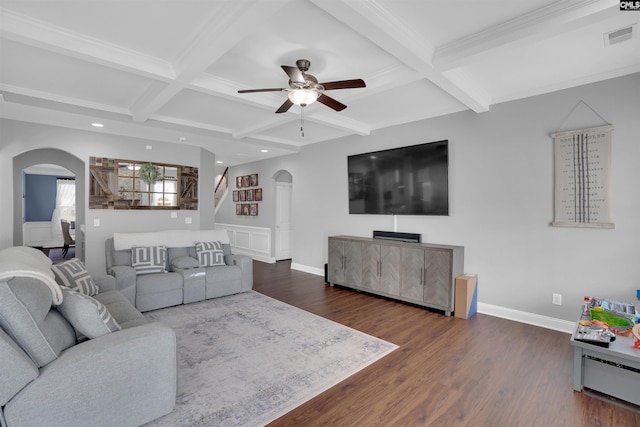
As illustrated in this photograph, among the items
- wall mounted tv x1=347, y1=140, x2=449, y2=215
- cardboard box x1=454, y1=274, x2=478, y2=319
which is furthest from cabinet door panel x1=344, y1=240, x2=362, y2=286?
cardboard box x1=454, y1=274, x2=478, y2=319

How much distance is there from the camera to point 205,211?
5.97m

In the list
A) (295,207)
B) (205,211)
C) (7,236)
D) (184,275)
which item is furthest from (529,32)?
(7,236)

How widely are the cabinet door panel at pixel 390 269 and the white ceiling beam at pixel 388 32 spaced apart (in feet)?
7.43

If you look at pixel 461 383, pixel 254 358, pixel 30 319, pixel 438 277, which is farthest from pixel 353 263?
pixel 30 319

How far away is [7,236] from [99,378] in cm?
384

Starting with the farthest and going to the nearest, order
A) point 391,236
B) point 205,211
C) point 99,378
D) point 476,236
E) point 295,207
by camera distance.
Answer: point 295,207, point 205,211, point 391,236, point 476,236, point 99,378

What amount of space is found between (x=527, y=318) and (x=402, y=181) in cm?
233

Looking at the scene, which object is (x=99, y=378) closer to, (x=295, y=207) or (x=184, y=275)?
(x=184, y=275)

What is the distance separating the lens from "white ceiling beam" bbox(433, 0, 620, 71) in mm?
1919

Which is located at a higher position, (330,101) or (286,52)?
(286,52)

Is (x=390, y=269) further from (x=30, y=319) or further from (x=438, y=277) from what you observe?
(x=30, y=319)

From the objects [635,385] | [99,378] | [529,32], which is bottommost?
[635,385]

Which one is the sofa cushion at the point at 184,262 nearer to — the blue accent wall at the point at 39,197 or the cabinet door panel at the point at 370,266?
the cabinet door panel at the point at 370,266

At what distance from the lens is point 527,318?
141 inches
